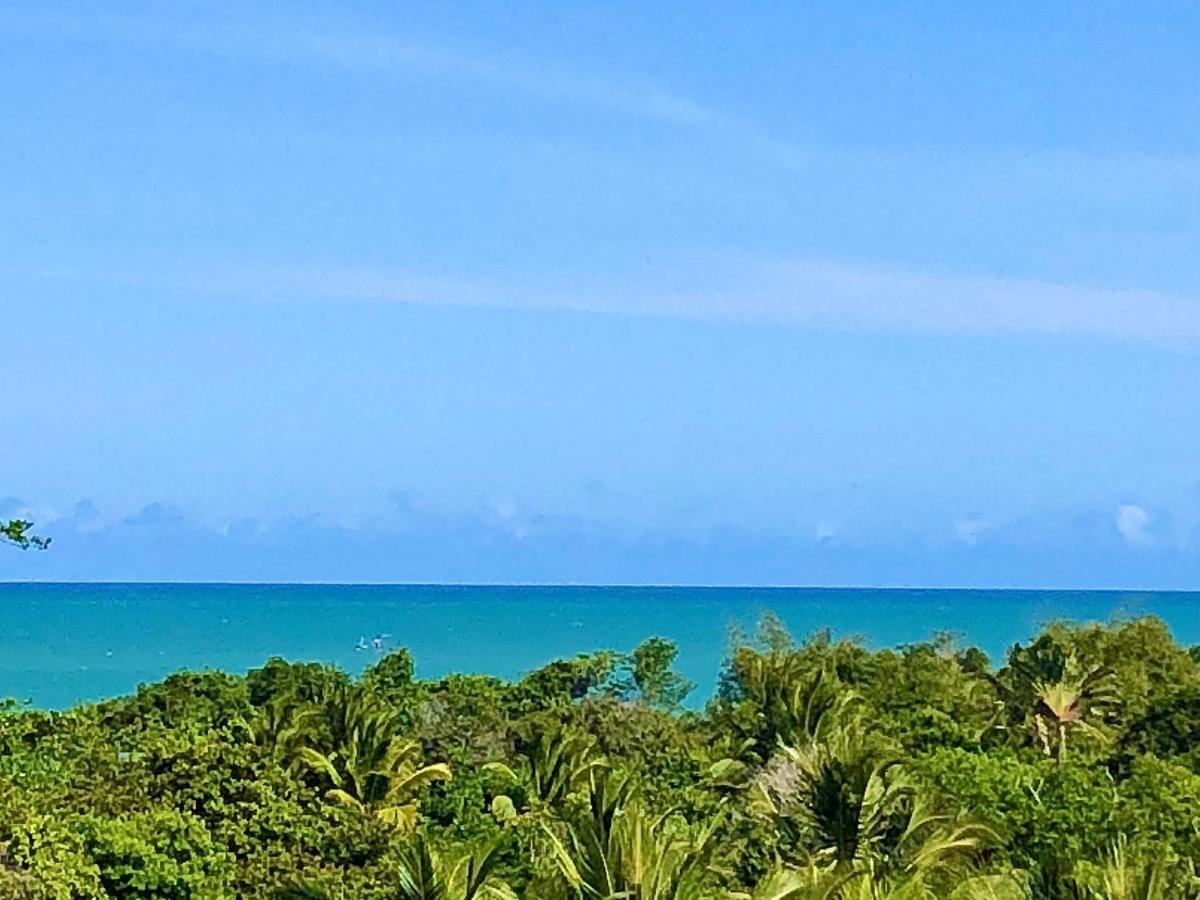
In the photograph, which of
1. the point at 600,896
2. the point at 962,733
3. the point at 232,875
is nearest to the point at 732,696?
the point at 962,733

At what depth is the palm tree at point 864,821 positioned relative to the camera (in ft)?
114

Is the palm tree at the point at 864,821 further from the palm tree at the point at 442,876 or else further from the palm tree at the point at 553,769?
the palm tree at the point at 553,769

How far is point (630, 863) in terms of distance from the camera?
2692cm

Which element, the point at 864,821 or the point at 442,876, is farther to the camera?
the point at 864,821

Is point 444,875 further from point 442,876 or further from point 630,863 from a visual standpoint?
point 630,863

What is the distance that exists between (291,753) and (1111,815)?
62.3 feet

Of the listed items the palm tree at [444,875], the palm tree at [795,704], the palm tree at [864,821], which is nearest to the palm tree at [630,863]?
the palm tree at [444,875]

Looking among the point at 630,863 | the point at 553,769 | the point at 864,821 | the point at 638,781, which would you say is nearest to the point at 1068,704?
the point at 638,781

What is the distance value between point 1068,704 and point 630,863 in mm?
32282

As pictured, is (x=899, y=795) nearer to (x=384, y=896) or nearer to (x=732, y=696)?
(x=384, y=896)

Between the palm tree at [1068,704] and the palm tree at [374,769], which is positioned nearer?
the palm tree at [374,769]

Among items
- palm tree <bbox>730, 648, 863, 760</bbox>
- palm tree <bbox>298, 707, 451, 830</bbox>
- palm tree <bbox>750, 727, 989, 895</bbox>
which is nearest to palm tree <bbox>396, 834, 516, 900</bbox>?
palm tree <bbox>750, 727, 989, 895</bbox>

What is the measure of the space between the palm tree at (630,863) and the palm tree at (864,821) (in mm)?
6834

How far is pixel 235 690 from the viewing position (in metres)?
58.4
